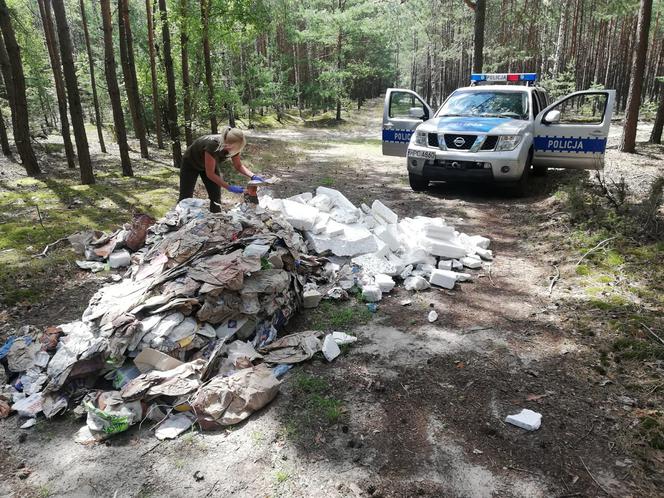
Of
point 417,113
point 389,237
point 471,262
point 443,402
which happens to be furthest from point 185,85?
point 443,402

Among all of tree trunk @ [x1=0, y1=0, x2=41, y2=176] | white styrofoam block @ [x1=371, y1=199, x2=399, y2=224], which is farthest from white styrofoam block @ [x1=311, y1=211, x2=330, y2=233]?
tree trunk @ [x1=0, y1=0, x2=41, y2=176]

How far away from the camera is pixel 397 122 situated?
405 inches

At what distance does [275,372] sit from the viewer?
3674 millimetres

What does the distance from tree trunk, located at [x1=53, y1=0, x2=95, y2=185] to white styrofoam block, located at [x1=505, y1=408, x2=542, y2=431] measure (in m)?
9.59

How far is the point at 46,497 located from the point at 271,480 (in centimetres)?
136

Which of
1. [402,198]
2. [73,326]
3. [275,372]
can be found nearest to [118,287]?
[73,326]

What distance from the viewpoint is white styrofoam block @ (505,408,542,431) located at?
2.94 meters

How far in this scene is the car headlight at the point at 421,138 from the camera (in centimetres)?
896

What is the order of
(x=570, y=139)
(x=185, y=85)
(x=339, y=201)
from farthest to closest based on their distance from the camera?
(x=185, y=85)
(x=570, y=139)
(x=339, y=201)

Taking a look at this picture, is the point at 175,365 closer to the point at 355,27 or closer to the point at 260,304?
the point at 260,304

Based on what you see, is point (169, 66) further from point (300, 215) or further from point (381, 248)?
point (381, 248)

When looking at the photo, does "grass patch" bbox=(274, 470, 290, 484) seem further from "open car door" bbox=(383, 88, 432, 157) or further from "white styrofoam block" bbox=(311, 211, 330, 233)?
"open car door" bbox=(383, 88, 432, 157)

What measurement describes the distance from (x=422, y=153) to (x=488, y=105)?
1937mm

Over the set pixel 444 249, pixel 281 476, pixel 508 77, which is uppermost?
pixel 508 77
